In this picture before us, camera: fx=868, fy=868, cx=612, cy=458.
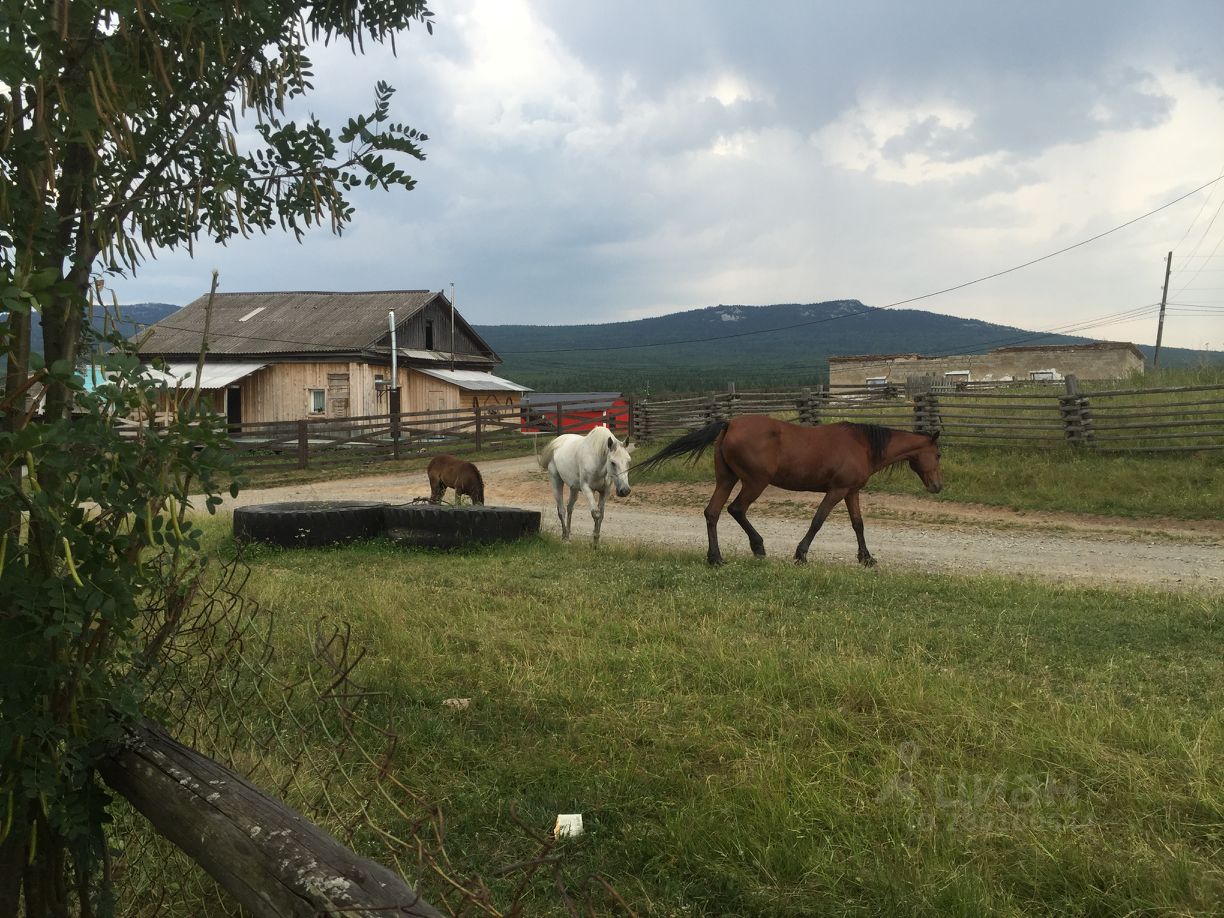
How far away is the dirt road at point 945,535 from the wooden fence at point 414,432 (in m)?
6.59

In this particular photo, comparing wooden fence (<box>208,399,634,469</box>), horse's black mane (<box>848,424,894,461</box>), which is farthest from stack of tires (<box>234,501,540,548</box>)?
wooden fence (<box>208,399,634,469</box>)

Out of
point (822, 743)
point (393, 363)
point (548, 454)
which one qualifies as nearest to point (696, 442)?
point (548, 454)

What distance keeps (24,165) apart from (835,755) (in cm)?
346

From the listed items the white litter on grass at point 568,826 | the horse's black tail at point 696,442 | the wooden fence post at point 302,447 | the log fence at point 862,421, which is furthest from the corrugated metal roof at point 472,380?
the white litter on grass at point 568,826

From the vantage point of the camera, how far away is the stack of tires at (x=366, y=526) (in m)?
10.1

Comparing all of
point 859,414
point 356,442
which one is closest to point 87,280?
point 859,414

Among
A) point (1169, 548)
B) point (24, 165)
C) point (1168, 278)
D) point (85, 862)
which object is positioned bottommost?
point (1169, 548)

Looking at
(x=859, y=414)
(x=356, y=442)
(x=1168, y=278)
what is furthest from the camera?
(x=1168, y=278)

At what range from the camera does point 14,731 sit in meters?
1.96

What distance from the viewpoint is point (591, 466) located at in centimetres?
1190

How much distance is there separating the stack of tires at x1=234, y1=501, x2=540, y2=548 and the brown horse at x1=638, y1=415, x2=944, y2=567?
8.81 feet

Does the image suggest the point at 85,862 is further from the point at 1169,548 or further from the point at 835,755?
the point at 1169,548

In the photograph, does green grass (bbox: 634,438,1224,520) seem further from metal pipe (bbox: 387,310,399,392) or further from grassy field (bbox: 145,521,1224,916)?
metal pipe (bbox: 387,310,399,392)

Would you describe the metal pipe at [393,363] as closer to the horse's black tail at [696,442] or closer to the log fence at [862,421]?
the log fence at [862,421]
